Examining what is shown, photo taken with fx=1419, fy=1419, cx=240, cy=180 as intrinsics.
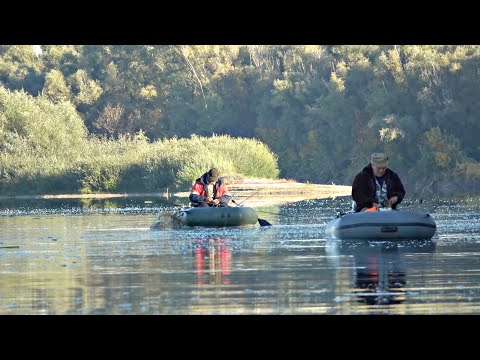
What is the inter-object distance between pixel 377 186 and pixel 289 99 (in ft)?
207

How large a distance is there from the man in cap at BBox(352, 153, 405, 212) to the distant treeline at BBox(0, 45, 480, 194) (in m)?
40.3

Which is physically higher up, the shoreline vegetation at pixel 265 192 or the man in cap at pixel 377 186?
the shoreline vegetation at pixel 265 192

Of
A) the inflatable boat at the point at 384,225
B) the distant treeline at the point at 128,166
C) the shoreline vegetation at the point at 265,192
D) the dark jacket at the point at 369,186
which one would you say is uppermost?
the distant treeline at the point at 128,166

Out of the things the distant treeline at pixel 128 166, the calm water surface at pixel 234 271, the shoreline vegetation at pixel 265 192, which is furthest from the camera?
the distant treeline at pixel 128 166

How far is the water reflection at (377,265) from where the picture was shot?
15.7 m

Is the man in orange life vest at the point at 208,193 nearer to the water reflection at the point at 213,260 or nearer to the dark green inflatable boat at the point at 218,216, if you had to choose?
the dark green inflatable boat at the point at 218,216

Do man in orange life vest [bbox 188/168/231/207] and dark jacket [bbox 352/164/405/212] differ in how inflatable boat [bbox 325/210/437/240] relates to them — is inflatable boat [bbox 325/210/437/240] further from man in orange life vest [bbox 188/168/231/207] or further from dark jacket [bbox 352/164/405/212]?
man in orange life vest [bbox 188/168/231/207]

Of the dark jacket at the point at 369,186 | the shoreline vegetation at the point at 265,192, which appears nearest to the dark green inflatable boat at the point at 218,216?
the dark jacket at the point at 369,186

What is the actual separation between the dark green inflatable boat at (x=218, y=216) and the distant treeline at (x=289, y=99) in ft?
112

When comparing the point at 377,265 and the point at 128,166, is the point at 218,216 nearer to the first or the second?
the point at 377,265

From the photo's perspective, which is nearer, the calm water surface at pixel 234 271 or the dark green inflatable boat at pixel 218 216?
the calm water surface at pixel 234 271
